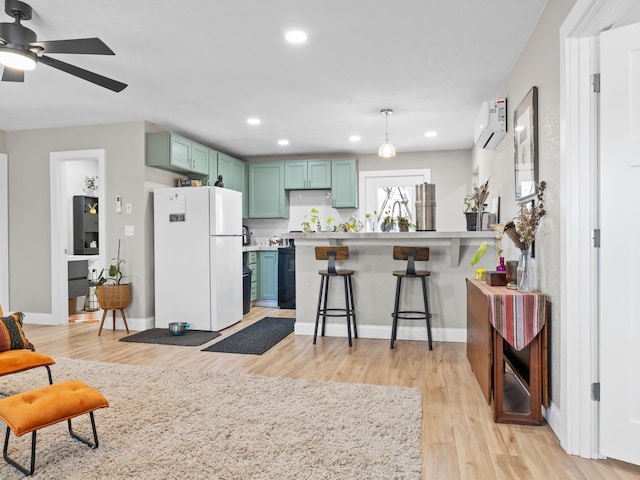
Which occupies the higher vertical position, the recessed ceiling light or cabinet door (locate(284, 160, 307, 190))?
Result: the recessed ceiling light

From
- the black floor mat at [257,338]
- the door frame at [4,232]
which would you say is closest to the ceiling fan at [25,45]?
the black floor mat at [257,338]

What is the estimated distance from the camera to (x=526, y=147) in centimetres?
291

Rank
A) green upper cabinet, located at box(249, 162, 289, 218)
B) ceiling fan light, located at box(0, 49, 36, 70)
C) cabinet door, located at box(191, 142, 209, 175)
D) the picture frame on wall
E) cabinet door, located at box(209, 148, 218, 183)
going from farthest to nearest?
green upper cabinet, located at box(249, 162, 289, 218)
cabinet door, located at box(209, 148, 218, 183)
cabinet door, located at box(191, 142, 209, 175)
the picture frame on wall
ceiling fan light, located at box(0, 49, 36, 70)

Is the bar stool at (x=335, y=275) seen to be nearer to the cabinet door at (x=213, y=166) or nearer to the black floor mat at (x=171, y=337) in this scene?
the black floor mat at (x=171, y=337)

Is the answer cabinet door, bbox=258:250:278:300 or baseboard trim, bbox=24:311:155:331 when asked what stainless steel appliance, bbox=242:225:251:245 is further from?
baseboard trim, bbox=24:311:155:331

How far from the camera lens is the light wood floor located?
201 centimetres

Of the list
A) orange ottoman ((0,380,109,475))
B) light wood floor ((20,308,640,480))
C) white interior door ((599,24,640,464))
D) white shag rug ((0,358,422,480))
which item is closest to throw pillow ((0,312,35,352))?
white shag rug ((0,358,422,480))

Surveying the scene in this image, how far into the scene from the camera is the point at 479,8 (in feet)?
8.60

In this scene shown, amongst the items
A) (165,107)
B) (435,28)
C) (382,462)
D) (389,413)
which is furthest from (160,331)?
(435,28)

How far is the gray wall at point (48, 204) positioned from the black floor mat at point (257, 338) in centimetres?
126

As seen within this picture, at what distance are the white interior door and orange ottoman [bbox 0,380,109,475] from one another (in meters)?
2.44

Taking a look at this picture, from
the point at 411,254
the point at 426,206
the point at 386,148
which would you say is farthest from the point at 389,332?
the point at 386,148

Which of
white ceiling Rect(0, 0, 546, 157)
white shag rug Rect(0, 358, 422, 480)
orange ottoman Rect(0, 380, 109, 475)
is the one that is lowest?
white shag rug Rect(0, 358, 422, 480)

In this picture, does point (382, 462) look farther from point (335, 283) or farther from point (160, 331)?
point (160, 331)
